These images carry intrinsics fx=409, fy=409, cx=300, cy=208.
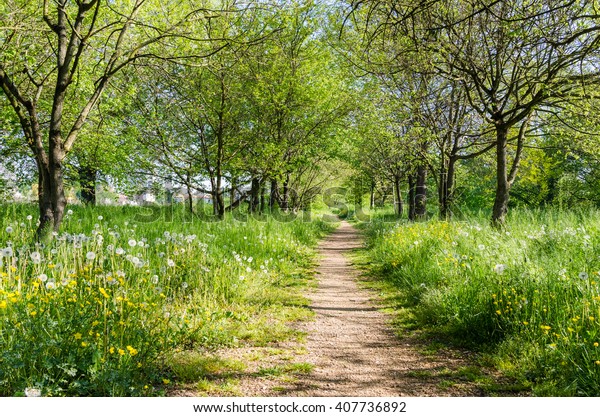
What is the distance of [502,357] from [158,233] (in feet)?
20.0

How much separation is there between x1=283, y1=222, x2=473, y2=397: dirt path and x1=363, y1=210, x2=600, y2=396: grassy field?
0.53 m

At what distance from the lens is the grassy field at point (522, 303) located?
330 centimetres

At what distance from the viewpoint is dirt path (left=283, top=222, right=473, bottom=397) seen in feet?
11.1

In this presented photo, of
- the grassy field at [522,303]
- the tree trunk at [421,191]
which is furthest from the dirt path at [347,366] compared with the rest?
the tree trunk at [421,191]

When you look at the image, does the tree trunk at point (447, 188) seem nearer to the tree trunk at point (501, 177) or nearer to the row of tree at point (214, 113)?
the tree trunk at point (501, 177)

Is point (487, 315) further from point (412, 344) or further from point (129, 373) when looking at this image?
point (129, 373)

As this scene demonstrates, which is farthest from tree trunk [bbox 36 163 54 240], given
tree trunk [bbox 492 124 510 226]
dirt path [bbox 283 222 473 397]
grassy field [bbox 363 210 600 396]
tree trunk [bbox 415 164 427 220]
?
tree trunk [bbox 415 164 427 220]

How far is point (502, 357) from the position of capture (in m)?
3.86

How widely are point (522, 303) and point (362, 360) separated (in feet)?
5.77

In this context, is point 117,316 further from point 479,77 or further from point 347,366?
point 479,77

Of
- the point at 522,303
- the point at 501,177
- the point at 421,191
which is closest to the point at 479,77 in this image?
the point at 501,177

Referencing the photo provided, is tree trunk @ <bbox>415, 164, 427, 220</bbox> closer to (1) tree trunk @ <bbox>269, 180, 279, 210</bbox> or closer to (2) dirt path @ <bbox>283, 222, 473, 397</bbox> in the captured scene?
(1) tree trunk @ <bbox>269, 180, 279, 210</bbox>

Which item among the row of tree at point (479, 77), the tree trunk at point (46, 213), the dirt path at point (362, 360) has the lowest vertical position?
the dirt path at point (362, 360)

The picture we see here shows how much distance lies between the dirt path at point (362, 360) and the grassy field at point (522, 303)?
53 cm
